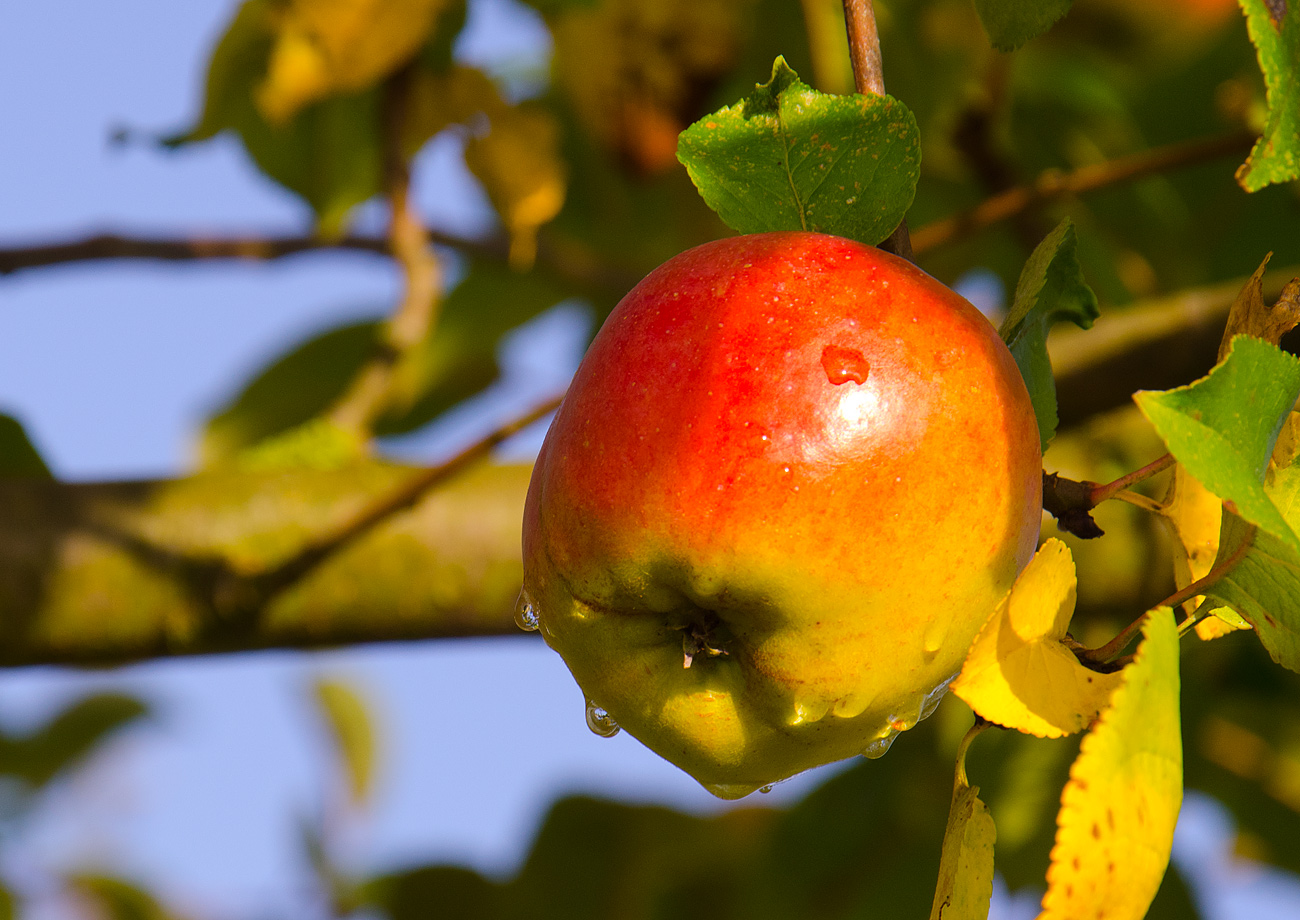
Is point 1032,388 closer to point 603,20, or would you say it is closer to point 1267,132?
point 1267,132

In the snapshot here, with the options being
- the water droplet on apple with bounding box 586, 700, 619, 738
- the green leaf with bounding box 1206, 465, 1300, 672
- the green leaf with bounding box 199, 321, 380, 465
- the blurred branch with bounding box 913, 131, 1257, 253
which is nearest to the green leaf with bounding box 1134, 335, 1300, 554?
the green leaf with bounding box 1206, 465, 1300, 672

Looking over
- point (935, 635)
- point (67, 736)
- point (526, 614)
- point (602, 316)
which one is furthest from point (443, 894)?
point (935, 635)

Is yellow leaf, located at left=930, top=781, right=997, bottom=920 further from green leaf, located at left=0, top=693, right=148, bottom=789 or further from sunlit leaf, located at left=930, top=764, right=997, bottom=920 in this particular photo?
green leaf, located at left=0, top=693, right=148, bottom=789

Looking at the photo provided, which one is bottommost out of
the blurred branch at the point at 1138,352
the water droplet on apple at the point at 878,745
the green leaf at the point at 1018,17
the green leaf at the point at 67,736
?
the green leaf at the point at 67,736

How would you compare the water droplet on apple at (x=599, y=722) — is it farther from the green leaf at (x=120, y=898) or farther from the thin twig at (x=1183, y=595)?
the green leaf at (x=120, y=898)

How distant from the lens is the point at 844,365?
457mm

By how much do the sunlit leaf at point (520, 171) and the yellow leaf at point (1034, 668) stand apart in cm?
79

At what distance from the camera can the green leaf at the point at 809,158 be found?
468 mm

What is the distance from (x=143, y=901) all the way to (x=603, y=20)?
Result: 4.93 feet

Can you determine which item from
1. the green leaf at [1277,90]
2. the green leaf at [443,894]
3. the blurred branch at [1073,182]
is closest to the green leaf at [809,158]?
the green leaf at [1277,90]

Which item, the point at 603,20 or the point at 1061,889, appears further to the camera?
the point at 603,20

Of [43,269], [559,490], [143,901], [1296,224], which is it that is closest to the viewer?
[559,490]

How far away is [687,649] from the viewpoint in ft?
1.58

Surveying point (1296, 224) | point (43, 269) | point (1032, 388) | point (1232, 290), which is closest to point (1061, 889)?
point (1032, 388)
